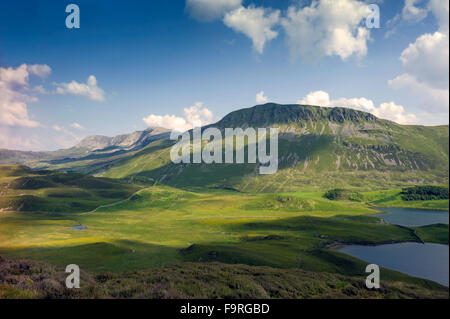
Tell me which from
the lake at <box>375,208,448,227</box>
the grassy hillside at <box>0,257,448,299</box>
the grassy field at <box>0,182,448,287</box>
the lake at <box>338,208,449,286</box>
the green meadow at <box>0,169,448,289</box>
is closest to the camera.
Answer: the grassy hillside at <box>0,257,448,299</box>

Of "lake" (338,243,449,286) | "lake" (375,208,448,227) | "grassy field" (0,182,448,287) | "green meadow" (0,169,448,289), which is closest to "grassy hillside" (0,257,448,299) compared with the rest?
"green meadow" (0,169,448,289)

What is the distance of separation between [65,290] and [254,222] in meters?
124

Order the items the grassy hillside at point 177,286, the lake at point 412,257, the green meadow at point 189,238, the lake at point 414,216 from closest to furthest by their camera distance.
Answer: the grassy hillside at point 177,286, the green meadow at point 189,238, the lake at point 412,257, the lake at point 414,216

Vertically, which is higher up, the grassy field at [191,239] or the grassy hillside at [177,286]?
the grassy hillside at [177,286]

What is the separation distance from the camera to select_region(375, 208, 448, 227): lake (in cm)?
15501

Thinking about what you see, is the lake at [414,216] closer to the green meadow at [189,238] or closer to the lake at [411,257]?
the green meadow at [189,238]

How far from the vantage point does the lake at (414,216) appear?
6103 inches

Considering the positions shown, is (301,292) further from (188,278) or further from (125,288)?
(125,288)

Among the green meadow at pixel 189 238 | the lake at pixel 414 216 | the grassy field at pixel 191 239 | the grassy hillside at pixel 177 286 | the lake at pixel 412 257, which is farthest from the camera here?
the lake at pixel 414 216

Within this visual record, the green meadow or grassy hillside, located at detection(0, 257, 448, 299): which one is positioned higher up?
grassy hillside, located at detection(0, 257, 448, 299)

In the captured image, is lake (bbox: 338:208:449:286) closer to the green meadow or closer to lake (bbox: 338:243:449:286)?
lake (bbox: 338:243:449:286)

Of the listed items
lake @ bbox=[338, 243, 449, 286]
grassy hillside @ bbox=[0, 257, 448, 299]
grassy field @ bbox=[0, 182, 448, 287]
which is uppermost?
grassy hillside @ bbox=[0, 257, 448, 299]

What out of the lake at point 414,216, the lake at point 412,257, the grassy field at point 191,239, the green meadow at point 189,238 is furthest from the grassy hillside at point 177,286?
the lake at point 414,216
